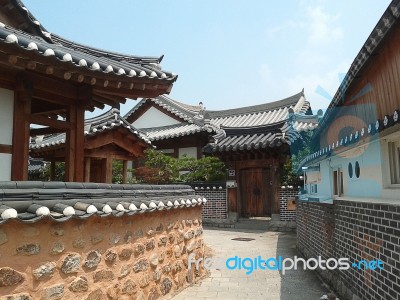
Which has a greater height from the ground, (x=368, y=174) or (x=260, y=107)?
(x=260, y=107)

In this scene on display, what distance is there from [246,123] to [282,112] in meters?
2.03

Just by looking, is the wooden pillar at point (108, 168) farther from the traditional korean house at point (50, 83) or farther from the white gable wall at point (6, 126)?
the white gable wall at point (6, 126)

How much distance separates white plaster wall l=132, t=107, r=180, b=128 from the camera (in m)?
22.4

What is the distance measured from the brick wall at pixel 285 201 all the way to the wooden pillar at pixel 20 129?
11.6 m

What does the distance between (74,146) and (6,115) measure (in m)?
1.16

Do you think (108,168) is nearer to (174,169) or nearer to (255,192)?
(174,169)

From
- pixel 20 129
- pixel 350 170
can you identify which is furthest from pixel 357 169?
pixel 20 129

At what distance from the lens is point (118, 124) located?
10.1m

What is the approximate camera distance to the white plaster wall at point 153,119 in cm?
2238

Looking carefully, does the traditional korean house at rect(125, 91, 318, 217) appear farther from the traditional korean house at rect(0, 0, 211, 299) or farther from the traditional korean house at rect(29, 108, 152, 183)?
the traditional korean house at rect(0, 0, 211, 299)

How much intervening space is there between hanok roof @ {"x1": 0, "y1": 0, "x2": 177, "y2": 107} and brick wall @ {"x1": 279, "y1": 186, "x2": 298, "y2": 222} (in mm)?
10020

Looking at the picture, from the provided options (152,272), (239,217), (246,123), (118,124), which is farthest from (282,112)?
(152,272)

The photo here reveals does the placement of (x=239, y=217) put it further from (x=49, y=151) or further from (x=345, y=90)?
(x=345, y=90)

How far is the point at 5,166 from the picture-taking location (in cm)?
501
